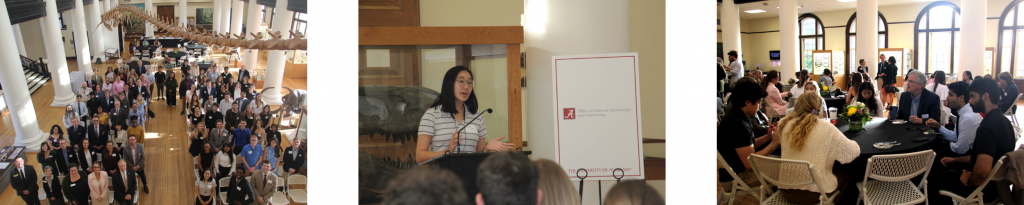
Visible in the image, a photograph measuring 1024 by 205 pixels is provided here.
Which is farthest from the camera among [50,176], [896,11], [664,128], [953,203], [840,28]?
[840,28]

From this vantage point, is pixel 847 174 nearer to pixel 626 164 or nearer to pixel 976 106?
pixel 976 106

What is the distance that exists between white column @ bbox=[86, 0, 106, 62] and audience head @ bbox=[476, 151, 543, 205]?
93.0 feet

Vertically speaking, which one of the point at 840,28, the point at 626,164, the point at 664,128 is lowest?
the point at 626,164

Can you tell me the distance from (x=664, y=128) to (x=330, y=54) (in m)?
1.20

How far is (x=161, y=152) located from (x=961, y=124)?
13079 mm

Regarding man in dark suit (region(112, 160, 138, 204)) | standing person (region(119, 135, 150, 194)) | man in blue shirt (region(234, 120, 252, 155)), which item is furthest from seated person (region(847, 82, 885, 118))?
standing person (region(119, 135, 150, 194))

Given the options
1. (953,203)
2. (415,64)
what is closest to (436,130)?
(415,64)

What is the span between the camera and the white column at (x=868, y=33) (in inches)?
471

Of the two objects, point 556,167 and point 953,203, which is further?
point 953,203

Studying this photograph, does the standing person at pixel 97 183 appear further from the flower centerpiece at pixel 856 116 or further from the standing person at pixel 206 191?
the flower centerpiece at pixel 856 116

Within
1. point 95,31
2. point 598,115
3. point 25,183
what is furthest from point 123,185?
point 95,31

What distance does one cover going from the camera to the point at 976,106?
3736 mm

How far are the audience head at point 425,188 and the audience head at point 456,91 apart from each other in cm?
23

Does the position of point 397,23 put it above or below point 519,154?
above
